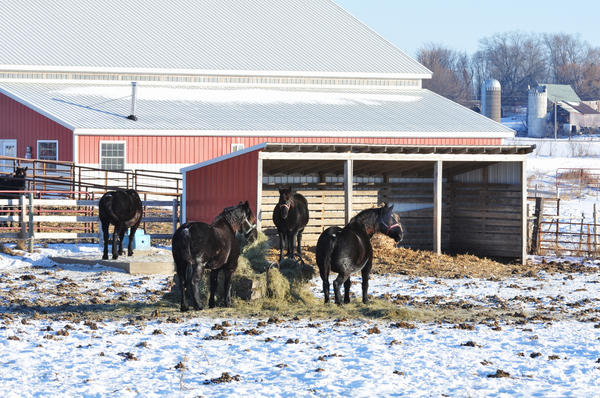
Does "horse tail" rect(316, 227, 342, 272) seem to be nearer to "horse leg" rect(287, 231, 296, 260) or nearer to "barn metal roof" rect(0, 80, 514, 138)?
"horse leg" rect(287, 231, 296, 260)

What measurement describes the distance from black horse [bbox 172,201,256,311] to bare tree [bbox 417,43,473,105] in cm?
11329

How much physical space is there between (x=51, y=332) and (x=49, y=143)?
24.1 metres

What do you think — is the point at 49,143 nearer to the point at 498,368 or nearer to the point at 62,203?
the point at 62,203

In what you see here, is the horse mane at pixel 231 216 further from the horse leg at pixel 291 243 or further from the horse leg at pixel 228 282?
the horse leg at pixel 291 243

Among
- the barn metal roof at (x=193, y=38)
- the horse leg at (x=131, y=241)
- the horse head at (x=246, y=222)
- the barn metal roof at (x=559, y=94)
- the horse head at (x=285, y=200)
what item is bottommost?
the horse leg at (x=131, y=241)

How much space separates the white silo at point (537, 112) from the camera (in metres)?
99.1

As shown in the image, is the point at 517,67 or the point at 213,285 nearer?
the point at 213,285

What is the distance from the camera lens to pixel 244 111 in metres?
39.1

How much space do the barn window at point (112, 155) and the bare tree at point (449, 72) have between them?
308ft

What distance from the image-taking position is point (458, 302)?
50.2 ft

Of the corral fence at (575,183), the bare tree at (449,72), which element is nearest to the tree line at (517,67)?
the bare tree at (449,72)

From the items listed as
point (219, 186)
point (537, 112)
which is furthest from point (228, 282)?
point (537, 112)

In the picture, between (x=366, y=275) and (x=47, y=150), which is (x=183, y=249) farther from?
(x=47, y=150)

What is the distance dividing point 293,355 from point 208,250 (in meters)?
2.80
